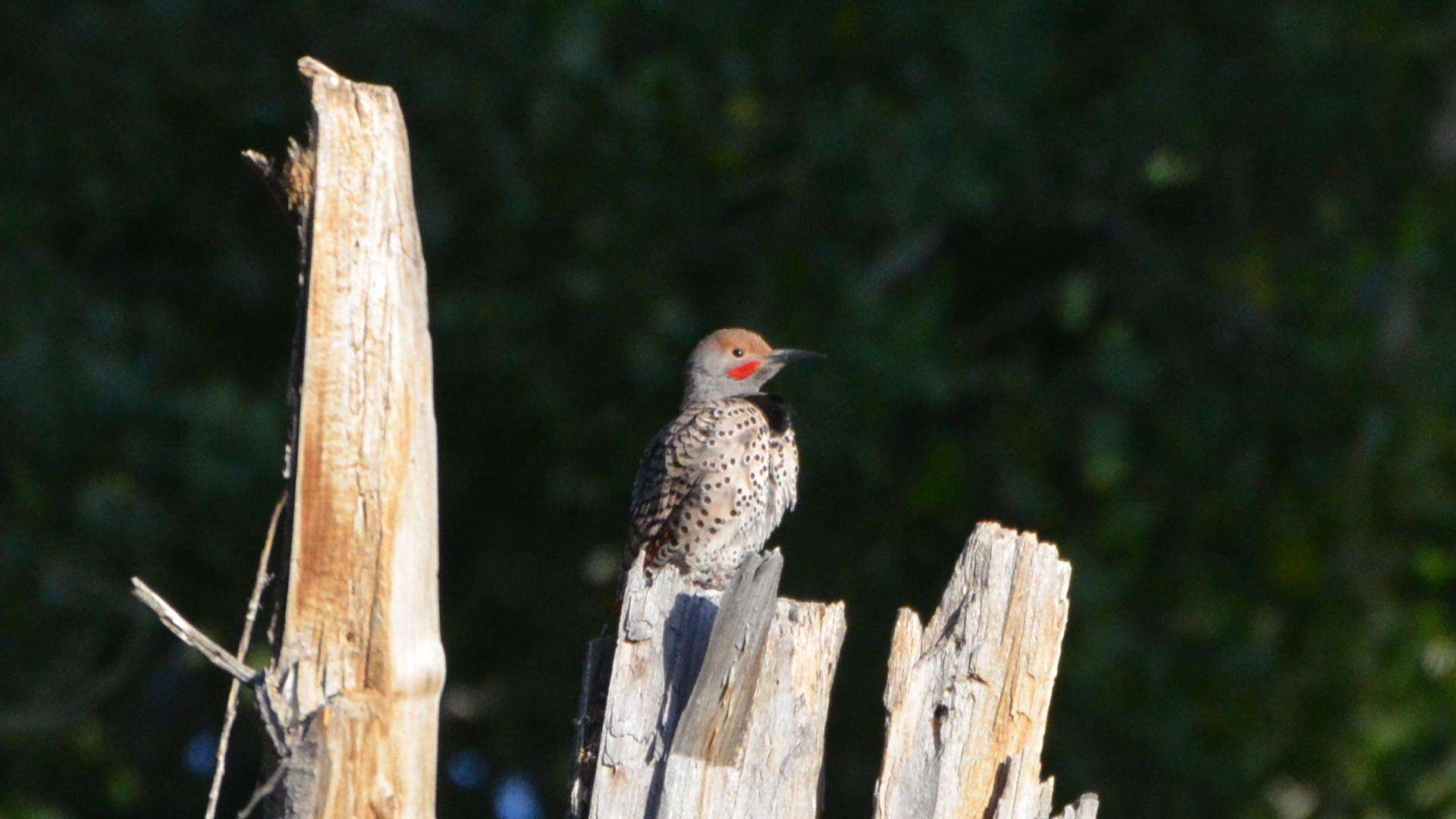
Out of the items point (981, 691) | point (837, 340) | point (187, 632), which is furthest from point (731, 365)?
point (187, 632)

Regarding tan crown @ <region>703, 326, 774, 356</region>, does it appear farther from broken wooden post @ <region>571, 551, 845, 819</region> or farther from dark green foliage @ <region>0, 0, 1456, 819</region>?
broken wooden post @ <region>571, 551, 845, 819</region>

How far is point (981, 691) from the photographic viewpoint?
3465mm

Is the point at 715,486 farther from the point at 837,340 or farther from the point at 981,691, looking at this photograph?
the point at 837,340

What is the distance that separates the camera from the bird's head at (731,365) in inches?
251

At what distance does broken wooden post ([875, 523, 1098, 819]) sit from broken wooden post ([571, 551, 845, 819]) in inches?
5.3

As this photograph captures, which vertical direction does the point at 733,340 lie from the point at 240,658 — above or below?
above

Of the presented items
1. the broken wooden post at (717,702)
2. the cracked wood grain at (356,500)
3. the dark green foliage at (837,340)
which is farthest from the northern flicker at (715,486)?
the cracked wood grain at (356,500)

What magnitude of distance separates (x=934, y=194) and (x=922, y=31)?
91cm

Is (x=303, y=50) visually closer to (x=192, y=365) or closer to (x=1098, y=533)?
(x=192, y=365)

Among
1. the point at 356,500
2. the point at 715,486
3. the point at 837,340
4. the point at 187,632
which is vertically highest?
the point at 837,340

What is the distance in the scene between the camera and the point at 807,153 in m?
8.52

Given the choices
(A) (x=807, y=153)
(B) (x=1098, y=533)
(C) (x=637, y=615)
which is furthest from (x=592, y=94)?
(C) (x=637, y=615)

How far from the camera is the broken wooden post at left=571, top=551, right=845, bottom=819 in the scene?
3.32 m

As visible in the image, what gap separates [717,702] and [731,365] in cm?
312
